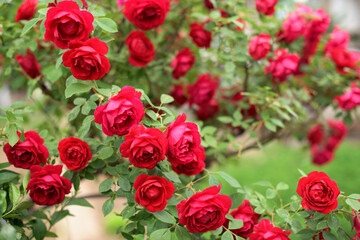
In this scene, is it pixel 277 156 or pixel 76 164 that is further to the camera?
pixel 277 156

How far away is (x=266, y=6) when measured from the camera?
1278 mm

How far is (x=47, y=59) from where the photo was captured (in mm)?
1345

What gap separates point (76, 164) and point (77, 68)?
240mm

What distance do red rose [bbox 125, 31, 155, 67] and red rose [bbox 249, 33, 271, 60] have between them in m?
0.36

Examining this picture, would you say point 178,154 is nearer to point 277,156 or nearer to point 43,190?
point 43,190

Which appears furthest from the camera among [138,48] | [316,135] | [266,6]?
[316,135]

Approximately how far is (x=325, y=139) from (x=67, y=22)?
1.73 metres

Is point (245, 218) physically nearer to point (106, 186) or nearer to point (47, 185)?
point (106, 186)

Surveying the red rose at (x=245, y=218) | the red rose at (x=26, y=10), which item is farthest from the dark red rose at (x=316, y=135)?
the red rose at (x=26, y=10)

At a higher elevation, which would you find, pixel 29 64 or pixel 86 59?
pixel 86 59

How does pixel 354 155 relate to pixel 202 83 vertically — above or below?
below

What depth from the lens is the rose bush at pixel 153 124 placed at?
0.77m

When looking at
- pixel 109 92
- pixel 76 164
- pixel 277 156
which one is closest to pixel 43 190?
pixel 76 164

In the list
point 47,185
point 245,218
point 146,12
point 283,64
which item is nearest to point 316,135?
point 283,64
